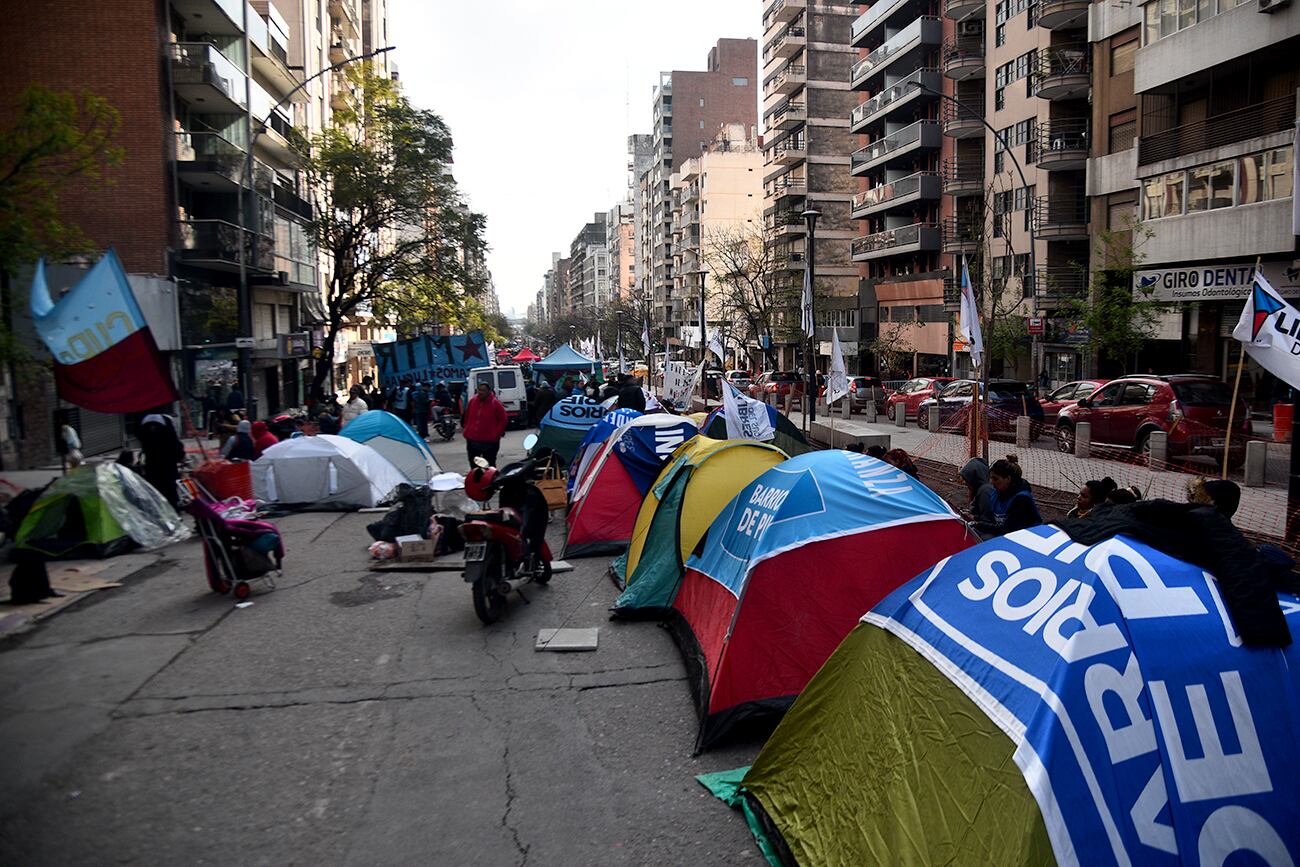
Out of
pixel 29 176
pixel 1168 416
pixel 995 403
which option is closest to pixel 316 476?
pixel 29 176

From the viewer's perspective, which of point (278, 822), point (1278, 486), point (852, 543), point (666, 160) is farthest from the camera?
point (666, 160)

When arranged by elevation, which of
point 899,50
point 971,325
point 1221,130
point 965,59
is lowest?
point 971,325

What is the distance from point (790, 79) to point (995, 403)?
48.8m

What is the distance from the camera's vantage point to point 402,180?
33.0m

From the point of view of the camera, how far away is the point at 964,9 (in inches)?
1748

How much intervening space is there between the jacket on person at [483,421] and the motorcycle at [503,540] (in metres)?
4.12

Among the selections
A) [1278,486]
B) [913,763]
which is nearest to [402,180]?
[1278,486]

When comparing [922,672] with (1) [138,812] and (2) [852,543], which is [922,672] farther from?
(1) [138,812]

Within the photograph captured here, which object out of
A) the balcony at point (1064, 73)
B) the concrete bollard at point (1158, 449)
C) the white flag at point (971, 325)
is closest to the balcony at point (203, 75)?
the white flag at point (971, 325)

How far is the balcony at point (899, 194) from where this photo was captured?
47594mm

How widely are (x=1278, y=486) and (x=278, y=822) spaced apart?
15.4m

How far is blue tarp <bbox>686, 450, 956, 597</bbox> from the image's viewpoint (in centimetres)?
642

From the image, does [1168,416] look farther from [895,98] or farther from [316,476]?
[895,98]

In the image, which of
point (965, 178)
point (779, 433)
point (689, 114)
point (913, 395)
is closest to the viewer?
point (779, 433)
